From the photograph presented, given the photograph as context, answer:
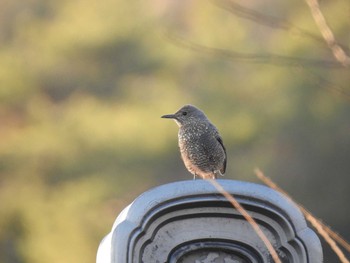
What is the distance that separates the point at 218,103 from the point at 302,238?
1267cm

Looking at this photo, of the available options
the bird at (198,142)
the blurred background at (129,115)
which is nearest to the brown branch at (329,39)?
the bird at (198,142)

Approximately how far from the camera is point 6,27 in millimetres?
19250

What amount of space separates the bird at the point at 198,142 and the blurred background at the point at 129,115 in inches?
320

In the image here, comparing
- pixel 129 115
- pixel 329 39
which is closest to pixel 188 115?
pixel 329 39

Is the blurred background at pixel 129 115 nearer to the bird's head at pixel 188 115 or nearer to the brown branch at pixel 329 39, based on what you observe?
the bird's head at pixel 188 115

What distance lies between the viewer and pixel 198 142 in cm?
705

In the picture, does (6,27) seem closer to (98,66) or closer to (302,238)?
(98,66)

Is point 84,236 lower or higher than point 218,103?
lower

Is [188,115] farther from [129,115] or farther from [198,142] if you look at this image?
[129,115]

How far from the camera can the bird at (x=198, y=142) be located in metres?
7.05

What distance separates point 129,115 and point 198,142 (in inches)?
373

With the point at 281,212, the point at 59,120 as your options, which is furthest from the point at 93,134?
the point at 281,212

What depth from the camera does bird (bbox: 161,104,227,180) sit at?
23.1 feet

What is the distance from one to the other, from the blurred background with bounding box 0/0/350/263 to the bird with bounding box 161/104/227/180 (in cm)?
812
